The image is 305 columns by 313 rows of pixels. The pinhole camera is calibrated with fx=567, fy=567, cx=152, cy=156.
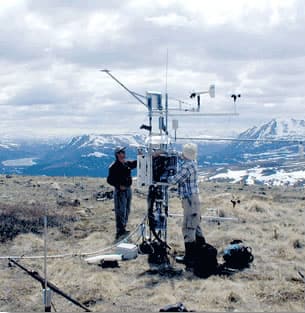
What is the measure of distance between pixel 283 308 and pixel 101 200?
15276mm

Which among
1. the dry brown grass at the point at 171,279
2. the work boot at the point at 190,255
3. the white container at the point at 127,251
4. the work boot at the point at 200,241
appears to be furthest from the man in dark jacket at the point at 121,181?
the work boot at the point at 190,255

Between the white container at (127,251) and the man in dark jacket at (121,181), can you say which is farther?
the man in dark jacket at (121,181)

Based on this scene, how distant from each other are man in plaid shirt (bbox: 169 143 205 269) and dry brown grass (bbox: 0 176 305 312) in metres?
1.07

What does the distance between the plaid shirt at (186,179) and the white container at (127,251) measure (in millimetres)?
1799

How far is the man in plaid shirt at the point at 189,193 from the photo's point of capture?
12.9m

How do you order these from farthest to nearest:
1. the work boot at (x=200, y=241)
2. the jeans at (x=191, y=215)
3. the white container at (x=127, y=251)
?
the white container at (x=127, y=251) → the jeans at (x=191, y=215) → the work boot at (x=200, y=241)

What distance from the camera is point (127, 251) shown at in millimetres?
13516

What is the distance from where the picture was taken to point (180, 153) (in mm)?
13641

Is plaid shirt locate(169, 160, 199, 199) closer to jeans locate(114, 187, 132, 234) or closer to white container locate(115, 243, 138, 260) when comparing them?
white container locate(115, 243, 138, 260)

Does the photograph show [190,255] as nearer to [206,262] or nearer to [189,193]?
[206,262]

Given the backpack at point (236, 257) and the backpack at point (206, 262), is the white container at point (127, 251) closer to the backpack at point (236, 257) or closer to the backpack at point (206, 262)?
the backpack at point (206, 262)

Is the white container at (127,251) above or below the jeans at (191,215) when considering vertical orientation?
below

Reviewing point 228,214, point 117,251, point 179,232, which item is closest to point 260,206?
point 228,214

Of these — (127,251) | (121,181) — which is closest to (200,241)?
(127,251)
